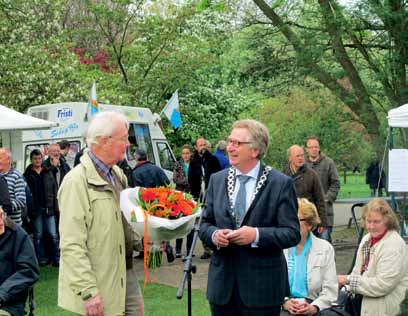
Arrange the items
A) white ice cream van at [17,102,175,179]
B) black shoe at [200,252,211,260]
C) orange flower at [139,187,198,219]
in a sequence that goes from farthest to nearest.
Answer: white ice cream van at [17,102,175,179] < black shoe at [200,252,211,260] < orange flower at [139,187,198,219]

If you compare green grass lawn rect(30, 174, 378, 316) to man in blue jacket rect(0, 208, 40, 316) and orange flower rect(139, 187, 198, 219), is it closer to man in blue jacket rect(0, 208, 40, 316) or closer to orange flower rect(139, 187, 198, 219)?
man in blue jacket rect(0, 208, 40, 316)

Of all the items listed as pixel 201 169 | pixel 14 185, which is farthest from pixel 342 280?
pixel 201 169

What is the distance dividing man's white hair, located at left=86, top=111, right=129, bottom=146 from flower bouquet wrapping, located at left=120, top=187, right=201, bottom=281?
515mm

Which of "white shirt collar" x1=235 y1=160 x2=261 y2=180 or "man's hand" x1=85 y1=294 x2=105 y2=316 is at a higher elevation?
"white shirt collar" x1=235 y1=160 x2=261 y2=180

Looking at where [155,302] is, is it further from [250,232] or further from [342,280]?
[250,232]

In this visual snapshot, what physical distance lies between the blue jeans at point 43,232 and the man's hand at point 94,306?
874 centimetres

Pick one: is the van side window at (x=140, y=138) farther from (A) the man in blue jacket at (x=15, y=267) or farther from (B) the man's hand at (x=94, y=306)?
(B) the man's hand at (x=94, y=306)

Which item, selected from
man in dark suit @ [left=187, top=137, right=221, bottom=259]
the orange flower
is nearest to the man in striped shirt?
man in dark suit @ [left=187, top=137, right=221, bottom=259]

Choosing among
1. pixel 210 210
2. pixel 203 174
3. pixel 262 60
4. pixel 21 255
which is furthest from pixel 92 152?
pixel 262 60

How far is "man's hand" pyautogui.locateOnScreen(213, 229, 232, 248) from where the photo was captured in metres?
4.89

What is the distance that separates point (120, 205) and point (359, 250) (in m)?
2.64

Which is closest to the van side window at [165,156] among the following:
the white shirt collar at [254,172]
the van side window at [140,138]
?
the van side window at [140,138]

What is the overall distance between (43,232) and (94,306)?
898cm

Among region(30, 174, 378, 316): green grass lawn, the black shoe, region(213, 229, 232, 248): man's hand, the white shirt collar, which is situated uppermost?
the white shirt collar
